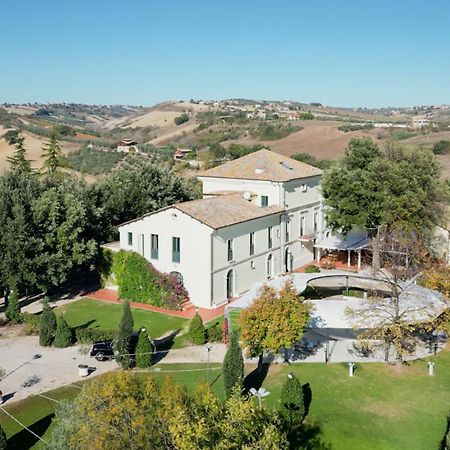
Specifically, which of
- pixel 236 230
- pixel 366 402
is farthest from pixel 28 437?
pixel 236 230

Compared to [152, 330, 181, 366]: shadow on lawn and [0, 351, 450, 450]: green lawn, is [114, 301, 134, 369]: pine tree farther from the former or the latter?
[0, 351, 450, 450]: green lawn

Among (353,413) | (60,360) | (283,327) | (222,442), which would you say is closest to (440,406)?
(353,413)

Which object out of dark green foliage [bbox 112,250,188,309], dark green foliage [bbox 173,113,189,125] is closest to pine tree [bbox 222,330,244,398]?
dark green foliage [bbox 112,250,188,309]

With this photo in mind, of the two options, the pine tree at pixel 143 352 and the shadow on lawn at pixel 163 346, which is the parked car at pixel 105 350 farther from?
the shadow on lawn at pixel 163 346

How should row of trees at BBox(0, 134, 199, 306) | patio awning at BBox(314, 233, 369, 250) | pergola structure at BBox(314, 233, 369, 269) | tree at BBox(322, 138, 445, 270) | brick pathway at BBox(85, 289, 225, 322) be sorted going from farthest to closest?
patio awning at BBox(314, 233, 369, 250)
pergola structure at BBox(314, 233, 369, 269)
tree at BBox(322, 138, 445, 270)
row of trees at BBox(0, 134, 199, 306)
brick pathway at BBox(85, 289, 225, 322)

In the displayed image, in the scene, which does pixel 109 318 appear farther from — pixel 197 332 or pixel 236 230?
pixel 236 230

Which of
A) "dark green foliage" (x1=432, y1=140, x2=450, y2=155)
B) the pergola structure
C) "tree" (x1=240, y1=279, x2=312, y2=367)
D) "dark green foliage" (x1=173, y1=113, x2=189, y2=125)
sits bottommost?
the pergola structure

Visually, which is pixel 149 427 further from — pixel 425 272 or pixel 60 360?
pixel 425 272
